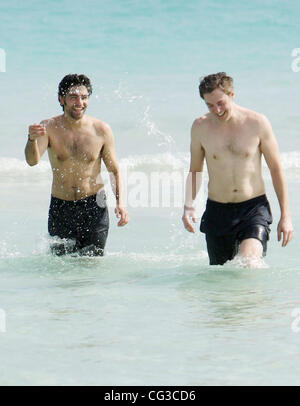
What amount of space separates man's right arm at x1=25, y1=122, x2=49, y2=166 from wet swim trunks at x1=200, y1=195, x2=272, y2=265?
1445 mm

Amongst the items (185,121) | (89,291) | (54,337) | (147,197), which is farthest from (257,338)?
(185,121)

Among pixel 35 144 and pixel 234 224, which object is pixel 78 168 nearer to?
pixel 35 144

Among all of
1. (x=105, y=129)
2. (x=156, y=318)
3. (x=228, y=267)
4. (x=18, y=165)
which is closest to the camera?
(x=156, y=318)

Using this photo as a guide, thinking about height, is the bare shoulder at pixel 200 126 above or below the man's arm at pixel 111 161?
above

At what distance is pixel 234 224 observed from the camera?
585 cm

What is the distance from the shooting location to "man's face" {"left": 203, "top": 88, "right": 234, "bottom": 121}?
561cm

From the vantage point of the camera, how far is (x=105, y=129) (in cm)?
696

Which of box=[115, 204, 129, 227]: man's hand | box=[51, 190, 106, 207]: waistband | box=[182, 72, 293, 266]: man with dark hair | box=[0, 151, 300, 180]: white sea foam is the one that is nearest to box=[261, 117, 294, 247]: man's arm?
box=[182, 72, 293, 266]: man with dark hair

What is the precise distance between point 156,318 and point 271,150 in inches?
67.8

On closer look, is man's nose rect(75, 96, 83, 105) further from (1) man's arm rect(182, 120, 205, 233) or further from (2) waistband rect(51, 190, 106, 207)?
(1) man's arm rect(182, 120, 205, 233)

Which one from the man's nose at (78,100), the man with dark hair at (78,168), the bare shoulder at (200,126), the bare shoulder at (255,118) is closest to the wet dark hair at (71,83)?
the man with dark hair at (78,168)

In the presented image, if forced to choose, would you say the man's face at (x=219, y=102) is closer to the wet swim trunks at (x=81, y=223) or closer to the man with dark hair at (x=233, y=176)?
the man with dark hair at (x=233, y=176)

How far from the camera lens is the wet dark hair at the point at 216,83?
5.56m

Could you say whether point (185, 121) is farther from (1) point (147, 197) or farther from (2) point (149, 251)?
(2) point (149, 251)
